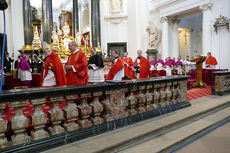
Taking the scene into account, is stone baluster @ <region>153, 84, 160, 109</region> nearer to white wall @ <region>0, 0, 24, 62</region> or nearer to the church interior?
the church interior

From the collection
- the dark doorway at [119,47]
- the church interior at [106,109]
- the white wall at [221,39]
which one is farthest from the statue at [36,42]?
the white wall at [221,39]

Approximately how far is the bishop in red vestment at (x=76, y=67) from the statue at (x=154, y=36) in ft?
43.0

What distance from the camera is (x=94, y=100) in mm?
2586

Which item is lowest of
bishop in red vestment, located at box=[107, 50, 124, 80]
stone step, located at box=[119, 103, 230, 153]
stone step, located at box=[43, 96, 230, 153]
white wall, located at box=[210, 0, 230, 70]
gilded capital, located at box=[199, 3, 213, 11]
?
stone step, located at box=[119, 103, 230, 153]

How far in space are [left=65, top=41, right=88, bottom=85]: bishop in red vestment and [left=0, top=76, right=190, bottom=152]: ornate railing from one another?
5.74 ft

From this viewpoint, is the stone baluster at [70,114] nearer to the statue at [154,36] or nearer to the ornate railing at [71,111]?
the ornate railing at [71,111]

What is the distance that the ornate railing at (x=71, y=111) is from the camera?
191cm

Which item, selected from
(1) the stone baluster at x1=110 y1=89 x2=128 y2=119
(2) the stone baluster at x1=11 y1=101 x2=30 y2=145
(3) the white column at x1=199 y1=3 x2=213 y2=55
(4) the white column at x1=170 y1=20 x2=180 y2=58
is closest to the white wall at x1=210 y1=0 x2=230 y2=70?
(3) the white column at x1=199 y1=3 x2=213 y2=55

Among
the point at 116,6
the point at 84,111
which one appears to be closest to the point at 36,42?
the point at 84,111

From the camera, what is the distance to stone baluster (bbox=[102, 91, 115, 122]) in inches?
106

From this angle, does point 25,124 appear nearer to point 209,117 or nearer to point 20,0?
point 209,117

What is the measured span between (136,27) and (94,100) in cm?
1621

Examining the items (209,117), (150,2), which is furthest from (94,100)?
(150,2)

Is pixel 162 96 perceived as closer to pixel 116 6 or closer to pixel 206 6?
pixel 206 6
